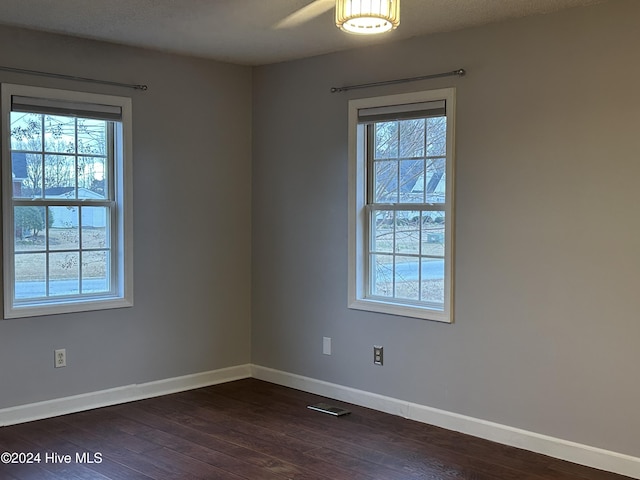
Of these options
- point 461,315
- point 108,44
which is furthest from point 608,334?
point 108,44

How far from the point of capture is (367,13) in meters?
2.66

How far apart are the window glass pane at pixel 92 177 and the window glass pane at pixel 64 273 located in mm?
423

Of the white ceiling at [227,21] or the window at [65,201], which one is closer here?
the white ceiling at [227,21]

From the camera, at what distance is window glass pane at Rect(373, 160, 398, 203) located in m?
4.42

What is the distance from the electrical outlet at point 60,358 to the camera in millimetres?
4293

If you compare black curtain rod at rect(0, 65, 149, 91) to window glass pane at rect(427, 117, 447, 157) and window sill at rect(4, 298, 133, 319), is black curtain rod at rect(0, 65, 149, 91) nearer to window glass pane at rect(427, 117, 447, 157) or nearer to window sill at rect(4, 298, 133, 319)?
window sill at rect(4, 298, 133, 319)

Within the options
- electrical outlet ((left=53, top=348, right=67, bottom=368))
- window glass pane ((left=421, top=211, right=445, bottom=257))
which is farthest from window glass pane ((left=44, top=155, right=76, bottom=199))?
window glass pane ((left=421, top=211, right=445, bottom=257))

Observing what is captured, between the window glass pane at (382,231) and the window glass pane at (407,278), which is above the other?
the window glass pane at (382,231)

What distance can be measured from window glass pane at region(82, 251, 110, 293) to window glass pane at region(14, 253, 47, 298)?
27 centimetres

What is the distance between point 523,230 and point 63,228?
115 inches

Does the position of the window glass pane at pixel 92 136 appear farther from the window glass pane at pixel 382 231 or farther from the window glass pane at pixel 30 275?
the window glass pane at pixel 382 231

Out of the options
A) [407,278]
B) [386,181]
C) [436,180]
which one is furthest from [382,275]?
[436,180]

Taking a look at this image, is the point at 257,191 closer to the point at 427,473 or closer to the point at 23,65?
the point at 23,65

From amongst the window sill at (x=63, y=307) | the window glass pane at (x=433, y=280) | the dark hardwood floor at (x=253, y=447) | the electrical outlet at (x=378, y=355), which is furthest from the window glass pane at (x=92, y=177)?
the window glass pane at (x=433, y=280)
